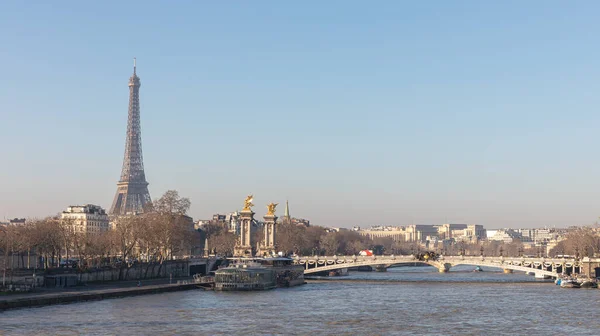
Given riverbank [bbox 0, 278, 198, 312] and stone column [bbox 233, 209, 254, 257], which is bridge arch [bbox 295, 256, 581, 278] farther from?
riverbank [bbox 0, 278, 198, 312]

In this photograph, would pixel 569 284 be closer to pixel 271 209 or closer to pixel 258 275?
pixel 258 275

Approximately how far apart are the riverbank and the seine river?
148 centimetres

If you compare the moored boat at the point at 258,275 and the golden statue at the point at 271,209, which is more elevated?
the golden statue at the point at 271,209

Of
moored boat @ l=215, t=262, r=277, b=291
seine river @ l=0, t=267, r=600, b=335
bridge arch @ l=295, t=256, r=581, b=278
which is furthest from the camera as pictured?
bridge arch @ l=295, t=256, r=581, b=278

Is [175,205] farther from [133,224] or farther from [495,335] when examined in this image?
[495,335]

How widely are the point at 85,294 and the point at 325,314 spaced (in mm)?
20846

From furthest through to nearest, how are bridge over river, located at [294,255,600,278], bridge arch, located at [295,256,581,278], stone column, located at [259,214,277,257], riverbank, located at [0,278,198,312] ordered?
stone column, located at [259,214,277,257], bridge over river, located at [294,255,600,278], bridge arch, located at [295,256,581,278], riverbank, located at [0,278,198,312]

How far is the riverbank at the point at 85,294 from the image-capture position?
6938 cm

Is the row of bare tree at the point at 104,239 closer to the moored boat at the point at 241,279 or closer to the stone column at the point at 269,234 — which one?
the moored boat at the point at 241,279

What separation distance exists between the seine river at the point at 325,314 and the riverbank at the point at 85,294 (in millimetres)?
1483

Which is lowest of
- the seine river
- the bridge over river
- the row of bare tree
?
the seine river

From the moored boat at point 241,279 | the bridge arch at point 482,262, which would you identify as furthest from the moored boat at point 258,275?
the bridge arch at point 482,262

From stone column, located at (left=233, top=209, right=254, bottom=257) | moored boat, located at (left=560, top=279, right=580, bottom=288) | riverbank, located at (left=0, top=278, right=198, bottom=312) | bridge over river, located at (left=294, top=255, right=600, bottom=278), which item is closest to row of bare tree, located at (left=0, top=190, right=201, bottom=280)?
riverbank, located at (left=0, top=278, right=198, bottom=312)

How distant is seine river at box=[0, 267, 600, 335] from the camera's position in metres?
59.4
